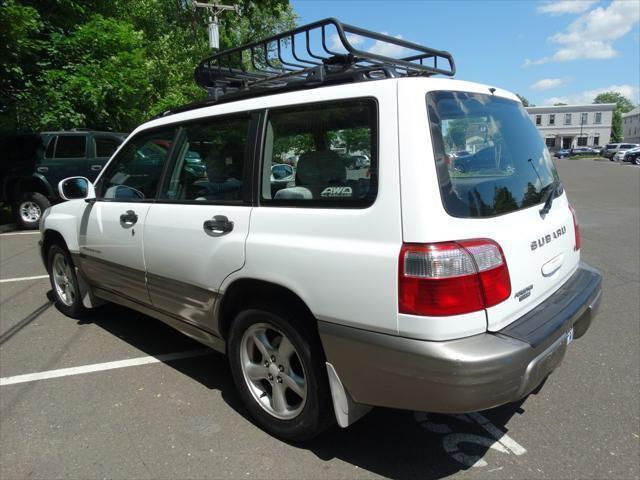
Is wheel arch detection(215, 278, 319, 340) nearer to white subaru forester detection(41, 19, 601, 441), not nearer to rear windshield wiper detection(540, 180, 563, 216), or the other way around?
white subaru forester detection(41, 19, 601, 441)

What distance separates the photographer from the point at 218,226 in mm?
2779

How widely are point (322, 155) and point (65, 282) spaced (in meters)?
3.36

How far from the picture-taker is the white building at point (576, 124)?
88188mm

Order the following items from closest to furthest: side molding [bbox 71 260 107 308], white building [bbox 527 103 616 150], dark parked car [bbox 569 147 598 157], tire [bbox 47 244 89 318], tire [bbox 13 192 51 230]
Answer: side molding [bbox 71 260 107 308] < tire [bbox 47 244 89 318] < tire [bbox 13 192 51 230] < dark parked car [bbox 569 147 598 157] < white building [bbox 527 103 616 150]

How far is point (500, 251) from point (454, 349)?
0.50 metres

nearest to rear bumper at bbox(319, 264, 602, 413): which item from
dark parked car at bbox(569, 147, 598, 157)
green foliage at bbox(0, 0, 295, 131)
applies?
green foliage at bbox(0, 0, 295, 131)

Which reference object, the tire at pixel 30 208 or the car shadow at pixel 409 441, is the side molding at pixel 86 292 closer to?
the car shadow at pixel 409 441

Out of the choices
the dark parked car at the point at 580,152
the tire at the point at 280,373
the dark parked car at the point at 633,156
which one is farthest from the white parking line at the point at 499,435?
the dark parked car at the point at 580,152

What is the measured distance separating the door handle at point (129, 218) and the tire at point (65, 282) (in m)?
1.23

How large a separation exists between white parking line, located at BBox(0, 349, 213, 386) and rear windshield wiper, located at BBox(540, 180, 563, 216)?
2.71 meters

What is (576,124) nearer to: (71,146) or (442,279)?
(71,146)

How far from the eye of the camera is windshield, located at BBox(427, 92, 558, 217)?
7.07 ft

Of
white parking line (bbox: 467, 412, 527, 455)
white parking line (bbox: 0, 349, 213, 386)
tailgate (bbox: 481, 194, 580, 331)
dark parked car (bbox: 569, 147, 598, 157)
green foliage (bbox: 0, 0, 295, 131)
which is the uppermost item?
green foliage (bbox: 0, 0, 295, 131)

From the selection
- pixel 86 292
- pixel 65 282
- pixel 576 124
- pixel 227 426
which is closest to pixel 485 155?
pixel 227 426
